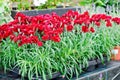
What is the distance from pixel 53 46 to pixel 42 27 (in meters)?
0.20

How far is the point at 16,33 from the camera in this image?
262cm

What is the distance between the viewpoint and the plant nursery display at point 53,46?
2.42m

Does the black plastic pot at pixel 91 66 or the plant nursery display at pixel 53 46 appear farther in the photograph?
the black plastic pot at pixel 91 66

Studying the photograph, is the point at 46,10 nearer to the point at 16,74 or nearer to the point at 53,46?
the point at 53,46

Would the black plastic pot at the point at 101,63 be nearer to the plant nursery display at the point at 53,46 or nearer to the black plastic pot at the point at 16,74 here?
the plant nursery display at the point at 53,46

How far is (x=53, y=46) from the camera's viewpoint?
2609 mm

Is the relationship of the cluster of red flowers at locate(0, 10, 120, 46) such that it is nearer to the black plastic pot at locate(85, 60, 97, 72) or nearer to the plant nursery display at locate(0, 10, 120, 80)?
the plant nursery display at locate(0, 10, 120, 80)

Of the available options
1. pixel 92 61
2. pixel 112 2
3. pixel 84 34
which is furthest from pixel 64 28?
pixel 112 2

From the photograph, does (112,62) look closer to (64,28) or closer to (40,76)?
(64,28)

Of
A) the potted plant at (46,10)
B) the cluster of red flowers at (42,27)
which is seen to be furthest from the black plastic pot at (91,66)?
the potted plant at (46,10)

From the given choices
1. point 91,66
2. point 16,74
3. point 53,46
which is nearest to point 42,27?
point 53,46

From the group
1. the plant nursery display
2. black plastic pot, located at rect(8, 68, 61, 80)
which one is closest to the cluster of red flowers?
the plant nursery display

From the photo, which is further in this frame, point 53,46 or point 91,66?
point 91,66

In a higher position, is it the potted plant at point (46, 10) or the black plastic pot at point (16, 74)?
the potted plant at point (46, 10)
